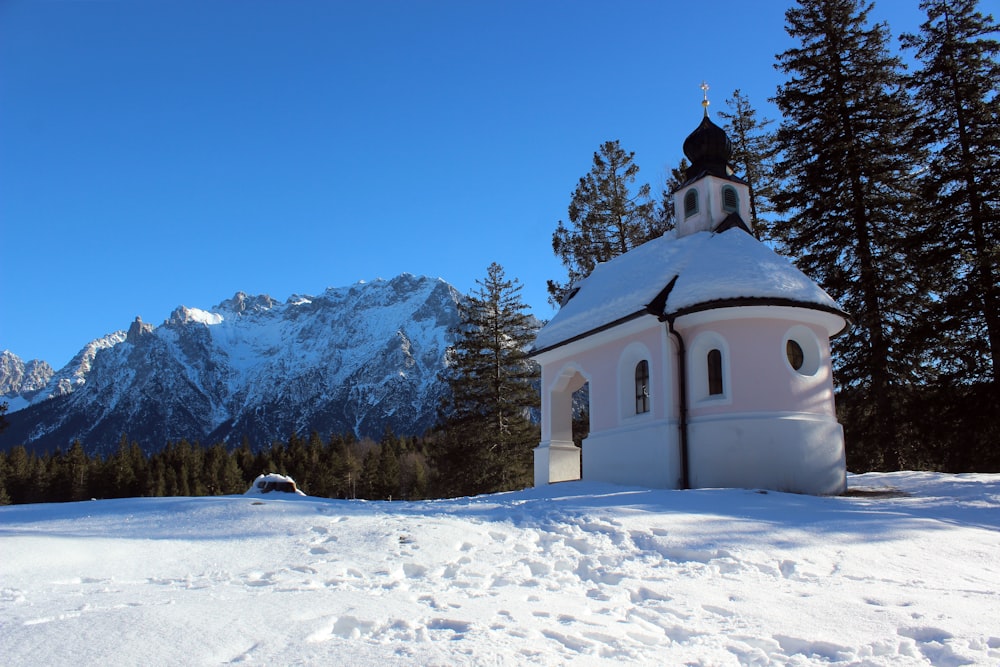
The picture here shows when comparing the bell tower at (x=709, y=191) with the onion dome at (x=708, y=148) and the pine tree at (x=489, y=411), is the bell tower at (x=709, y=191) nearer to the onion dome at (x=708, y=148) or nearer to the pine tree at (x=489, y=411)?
the onion dome at (x=708, y=148)


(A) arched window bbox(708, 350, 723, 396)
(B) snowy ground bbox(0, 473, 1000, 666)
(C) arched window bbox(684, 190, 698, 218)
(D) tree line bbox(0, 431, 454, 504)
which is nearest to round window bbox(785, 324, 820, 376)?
(A) arched window bbox(708, 350, 723, 396)

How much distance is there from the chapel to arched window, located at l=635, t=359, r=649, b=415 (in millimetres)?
24

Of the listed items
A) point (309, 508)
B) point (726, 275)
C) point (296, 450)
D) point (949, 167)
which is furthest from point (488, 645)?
point (296, 450)

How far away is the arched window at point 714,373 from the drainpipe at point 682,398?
49 cm

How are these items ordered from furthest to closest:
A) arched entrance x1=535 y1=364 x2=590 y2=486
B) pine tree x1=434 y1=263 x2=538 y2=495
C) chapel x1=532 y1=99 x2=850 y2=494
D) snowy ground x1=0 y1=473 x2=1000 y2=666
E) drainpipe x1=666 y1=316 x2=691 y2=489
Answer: pine tree x1=434 y1=263 x2=538 y2=495
arched entrance x1=535 y1=364 x2=590 y2=486
drainpipe x1=666 y1=316 x2=691 y2=489
chapel x1=532 y1=99 x2=850 y2=494
snowy ground x1=0 y1=473 x2=1000 y2=666

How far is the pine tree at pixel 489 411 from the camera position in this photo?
3133cm

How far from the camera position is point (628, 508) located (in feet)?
32.4

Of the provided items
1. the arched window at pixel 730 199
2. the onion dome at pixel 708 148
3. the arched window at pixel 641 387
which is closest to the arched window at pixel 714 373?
the arched window at pixel 641 387

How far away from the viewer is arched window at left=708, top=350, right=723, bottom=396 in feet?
47.9

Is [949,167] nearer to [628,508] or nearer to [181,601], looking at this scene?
[628,508]

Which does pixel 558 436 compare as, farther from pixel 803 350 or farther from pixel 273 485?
pixel 273 485

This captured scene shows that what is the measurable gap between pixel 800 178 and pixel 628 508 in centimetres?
1569

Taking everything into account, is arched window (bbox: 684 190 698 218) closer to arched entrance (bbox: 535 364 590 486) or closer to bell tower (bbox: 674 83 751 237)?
bell tower (bbox: 674 83 751 237)

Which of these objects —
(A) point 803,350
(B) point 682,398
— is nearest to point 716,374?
(B) point 682,398
